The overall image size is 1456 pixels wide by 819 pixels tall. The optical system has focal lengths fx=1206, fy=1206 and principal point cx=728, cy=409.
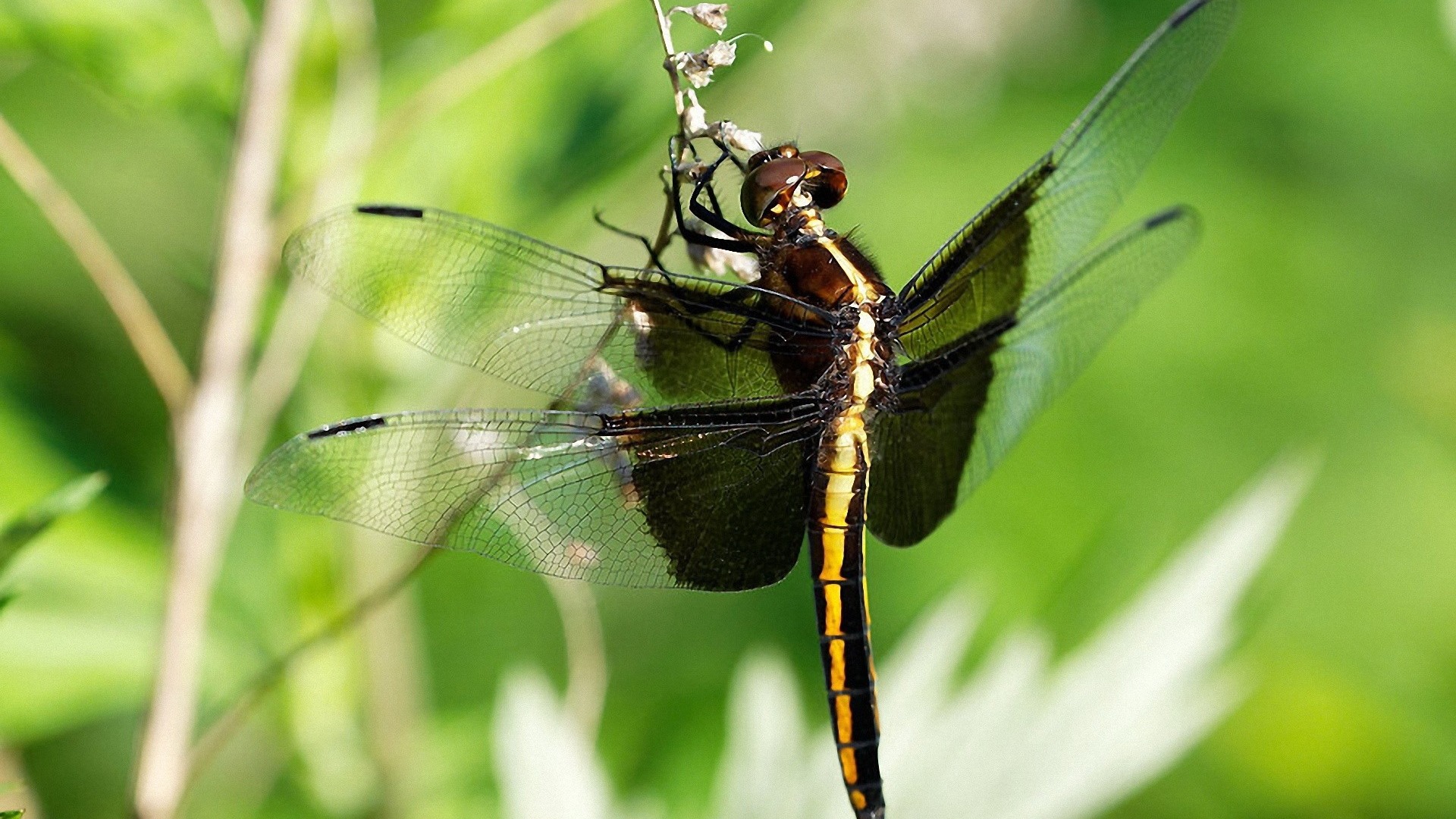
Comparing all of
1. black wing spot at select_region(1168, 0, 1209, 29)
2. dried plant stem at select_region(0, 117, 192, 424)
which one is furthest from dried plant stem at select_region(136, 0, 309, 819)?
black wing spot at select_region(1168, 0, 1209, 29)

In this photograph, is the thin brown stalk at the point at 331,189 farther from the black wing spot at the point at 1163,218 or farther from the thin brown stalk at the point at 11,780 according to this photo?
the black wing spot at the point at 1163,218

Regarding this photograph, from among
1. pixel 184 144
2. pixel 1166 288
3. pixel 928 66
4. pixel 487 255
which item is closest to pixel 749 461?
pixel 487 255

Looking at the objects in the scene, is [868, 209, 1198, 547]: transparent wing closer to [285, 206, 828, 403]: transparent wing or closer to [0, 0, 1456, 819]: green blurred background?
[285, 206, 828, 403]: transparent wing

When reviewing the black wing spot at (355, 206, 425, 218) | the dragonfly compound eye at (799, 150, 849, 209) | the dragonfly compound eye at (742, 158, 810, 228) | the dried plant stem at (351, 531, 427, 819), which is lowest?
the dried plant stem at (351, 531, 427, 819)

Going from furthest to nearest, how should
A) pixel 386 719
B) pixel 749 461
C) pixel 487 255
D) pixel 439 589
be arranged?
1. pixel 439 589
2. pixel 386 719
3. pixel 749 461
4. pixel 487 255

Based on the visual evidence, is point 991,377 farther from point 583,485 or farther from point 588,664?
point 588,664

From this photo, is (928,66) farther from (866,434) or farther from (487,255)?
(487,255)

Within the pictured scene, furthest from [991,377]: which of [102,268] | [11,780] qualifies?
[11,780]
